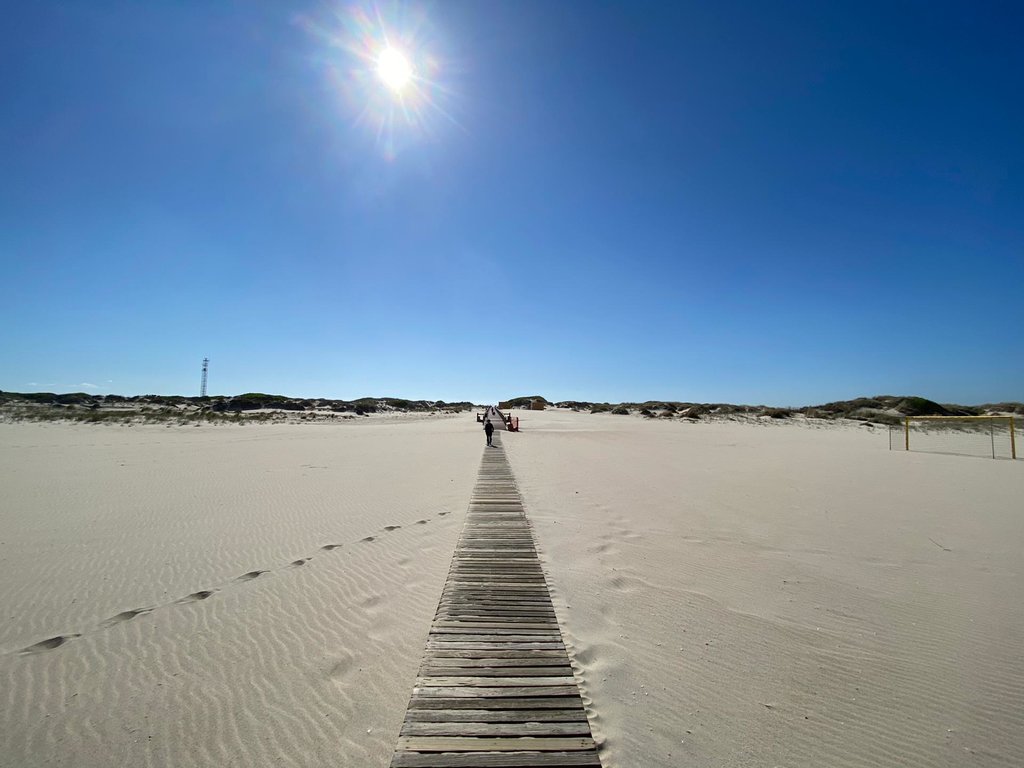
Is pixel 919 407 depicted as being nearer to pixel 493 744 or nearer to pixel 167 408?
pixel 493 744

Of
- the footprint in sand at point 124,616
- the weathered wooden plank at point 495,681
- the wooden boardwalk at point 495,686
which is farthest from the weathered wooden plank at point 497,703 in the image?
the footprint in sand at point 124,616

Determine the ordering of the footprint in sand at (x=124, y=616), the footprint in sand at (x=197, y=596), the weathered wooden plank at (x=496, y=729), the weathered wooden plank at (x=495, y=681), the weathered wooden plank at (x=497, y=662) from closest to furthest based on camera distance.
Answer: the weathered wooden plank at (x=496, y=729) < the weathered wooden plank at (x=495, y=681) < the weathered wooden plank at (x=497, y=662) < the footprint in sand at (x=124, y=616) < the footprint in sand at (x=197, y=596)

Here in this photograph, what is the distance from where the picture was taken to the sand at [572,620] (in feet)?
10.2

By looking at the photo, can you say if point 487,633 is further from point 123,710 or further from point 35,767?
point 35,767

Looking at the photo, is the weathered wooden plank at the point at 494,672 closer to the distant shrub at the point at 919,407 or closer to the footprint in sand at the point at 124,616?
the footprint in sand at the point at 124,616

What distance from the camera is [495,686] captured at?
349 cm

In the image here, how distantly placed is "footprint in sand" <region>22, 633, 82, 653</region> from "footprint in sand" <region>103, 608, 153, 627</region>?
26 centimetres

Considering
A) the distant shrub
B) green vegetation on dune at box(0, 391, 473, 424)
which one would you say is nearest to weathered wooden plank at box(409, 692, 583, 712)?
green vegetation on dune at box(0, 391, 473, 424)

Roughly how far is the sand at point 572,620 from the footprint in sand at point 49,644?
61 mm

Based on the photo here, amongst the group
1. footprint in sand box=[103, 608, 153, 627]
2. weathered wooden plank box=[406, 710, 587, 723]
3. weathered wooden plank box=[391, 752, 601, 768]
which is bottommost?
footprint in sand box=[103, 608, 153, 627]

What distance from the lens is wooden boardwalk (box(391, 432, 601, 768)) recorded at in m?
2.87

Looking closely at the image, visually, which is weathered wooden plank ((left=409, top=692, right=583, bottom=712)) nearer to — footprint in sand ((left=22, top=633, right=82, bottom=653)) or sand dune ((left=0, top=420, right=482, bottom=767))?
sand dune ((left=0, top=420, right=482, bottom=767))

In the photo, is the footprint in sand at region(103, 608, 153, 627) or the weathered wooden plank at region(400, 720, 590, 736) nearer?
the weathered wooden plank at region(400, 720, 590, 736)

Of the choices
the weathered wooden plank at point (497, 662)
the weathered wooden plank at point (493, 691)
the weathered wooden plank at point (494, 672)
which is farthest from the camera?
the weathered wooden plank at point (497, 662)
